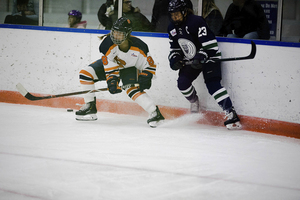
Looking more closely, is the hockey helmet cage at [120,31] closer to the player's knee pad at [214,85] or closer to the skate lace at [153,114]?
the skate lace at [153,114]

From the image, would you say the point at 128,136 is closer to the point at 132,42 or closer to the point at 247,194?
the point at 132,42

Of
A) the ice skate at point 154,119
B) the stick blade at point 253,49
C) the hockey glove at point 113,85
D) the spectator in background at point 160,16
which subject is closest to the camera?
the stick blade at point 253,49

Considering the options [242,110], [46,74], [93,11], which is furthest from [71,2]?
[242,110]

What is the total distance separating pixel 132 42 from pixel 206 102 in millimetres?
857

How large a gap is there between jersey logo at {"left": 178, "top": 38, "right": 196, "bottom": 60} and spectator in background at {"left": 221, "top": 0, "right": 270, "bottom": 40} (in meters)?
0.32

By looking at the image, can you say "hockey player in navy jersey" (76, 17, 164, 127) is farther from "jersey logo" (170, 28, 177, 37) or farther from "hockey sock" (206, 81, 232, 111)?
"hockey sock" (206, 81, 232, 111)

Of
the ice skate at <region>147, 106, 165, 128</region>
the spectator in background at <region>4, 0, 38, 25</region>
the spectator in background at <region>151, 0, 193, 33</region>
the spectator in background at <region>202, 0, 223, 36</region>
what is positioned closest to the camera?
the ice skate at <region>147, 106, 165, 128</region>

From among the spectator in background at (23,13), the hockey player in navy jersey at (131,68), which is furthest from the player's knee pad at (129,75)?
the spectator in background at (23,13)

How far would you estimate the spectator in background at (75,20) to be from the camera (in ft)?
12.3

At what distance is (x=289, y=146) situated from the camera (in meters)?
2.55

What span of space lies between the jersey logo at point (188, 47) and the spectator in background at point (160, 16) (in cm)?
40

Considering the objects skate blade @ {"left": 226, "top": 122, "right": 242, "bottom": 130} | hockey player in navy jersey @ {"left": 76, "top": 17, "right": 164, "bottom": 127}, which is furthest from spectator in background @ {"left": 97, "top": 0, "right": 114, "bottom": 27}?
skate blade @ {"left": 226, "top": 122, "right": 242, "bottom": 130}

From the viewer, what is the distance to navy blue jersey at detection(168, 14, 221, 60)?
2.98 m

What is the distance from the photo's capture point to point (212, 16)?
324cm
